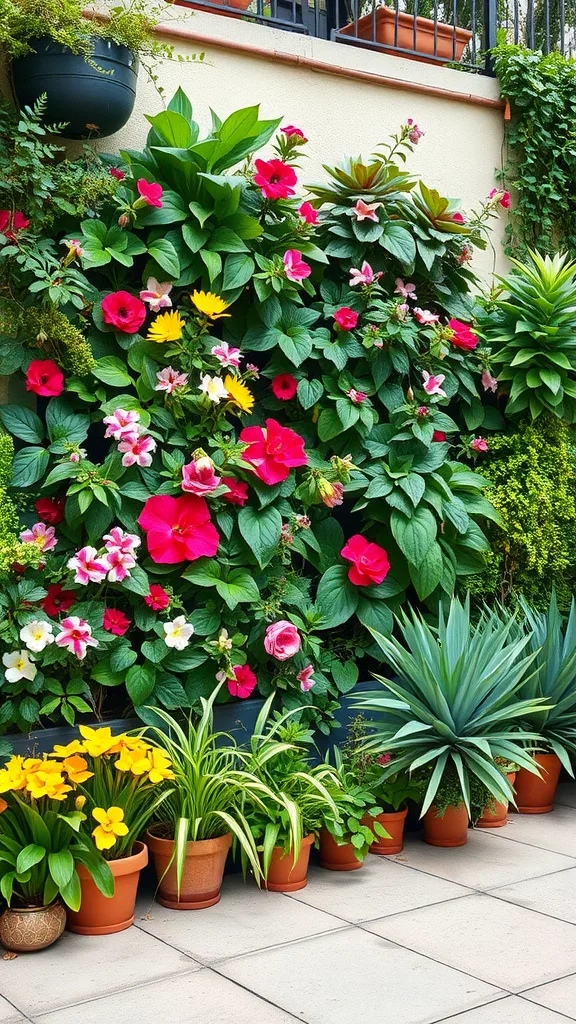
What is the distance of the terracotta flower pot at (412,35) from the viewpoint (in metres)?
4.86

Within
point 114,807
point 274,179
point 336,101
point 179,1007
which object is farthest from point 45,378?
→ point 336,101

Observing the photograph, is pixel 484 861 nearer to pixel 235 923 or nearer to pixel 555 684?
pixel 555 684

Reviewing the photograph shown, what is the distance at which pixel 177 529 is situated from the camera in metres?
3.26

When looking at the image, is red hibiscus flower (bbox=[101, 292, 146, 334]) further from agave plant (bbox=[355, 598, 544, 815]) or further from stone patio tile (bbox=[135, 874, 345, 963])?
stone patio tile (bbox=[135, 874, 345, 963])

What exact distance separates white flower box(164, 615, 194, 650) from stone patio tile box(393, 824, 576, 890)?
1104 mm

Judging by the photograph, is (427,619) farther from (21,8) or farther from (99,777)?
(21,8)

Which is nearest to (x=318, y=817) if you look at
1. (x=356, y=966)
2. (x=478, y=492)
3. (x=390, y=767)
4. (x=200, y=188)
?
(x=390, y=767)

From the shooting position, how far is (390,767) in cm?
338

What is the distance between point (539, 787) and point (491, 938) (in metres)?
1.25

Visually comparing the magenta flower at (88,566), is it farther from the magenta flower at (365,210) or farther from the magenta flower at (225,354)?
the magenta flower at (365,210)

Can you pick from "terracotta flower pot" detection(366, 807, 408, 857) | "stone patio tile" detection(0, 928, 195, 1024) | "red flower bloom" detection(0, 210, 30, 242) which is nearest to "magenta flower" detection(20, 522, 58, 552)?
"red flower bloom" detection(0, 210, 30, 242)

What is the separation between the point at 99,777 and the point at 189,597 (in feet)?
2.43

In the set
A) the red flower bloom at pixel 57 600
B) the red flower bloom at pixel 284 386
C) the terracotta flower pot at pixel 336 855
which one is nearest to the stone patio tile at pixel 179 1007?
the terracotta flower pot at pixel 336 855

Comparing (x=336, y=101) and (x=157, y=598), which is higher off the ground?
(x=336, y=101)
